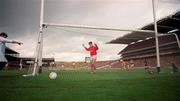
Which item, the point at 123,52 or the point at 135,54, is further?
the point at 123,52

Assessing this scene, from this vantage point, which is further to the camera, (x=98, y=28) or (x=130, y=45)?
(x=130, y=45)

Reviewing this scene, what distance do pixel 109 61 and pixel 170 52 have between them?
15242mm

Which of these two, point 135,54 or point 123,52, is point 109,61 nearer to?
point 135,54

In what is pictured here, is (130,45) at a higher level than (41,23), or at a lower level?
higher

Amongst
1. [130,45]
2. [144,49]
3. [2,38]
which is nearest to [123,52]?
[130,45]

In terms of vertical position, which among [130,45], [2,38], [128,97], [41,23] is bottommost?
[128,97]

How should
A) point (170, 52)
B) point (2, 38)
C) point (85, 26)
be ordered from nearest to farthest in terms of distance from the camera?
point (2, 38) → point (85, 26) → point (170, 52)

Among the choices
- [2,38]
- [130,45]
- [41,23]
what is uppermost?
[130,45]

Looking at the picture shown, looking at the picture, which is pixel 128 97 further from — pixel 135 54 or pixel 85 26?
pixel 135 54

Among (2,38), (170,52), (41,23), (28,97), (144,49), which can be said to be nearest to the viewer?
(28,97)

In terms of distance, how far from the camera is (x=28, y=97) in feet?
9.92

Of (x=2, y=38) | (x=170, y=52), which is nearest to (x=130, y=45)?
(x=170, y=52)

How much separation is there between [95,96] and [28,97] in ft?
3.01

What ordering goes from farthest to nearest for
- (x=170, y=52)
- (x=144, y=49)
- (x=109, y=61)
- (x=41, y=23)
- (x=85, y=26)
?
(x=109, y=61), (x=144, y=49), (x=170, y=52), (x=85, y=26), (x=41, y=23)
